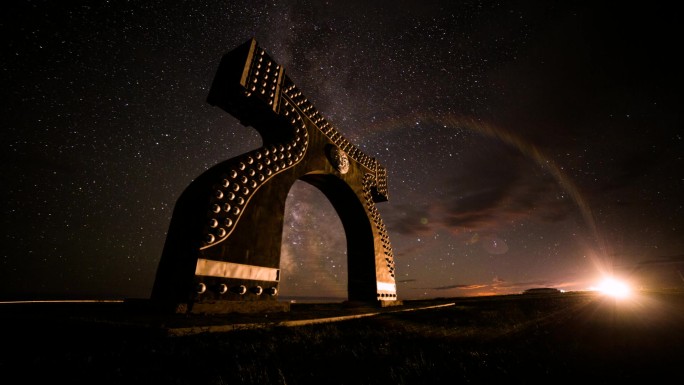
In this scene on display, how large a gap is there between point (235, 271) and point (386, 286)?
708cm

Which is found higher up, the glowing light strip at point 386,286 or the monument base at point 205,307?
the glowing light strip at point 386,286

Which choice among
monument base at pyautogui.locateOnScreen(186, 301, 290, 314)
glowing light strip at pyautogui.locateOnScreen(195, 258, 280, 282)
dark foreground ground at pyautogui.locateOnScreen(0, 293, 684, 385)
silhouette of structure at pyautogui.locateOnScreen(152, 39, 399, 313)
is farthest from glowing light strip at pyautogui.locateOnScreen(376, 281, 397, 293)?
dark foreground ground at pyautogui.locateOnScreen(0, 293, 684, 385)

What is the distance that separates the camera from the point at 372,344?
282 cm

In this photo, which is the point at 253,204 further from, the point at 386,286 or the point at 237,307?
the point at 386,286

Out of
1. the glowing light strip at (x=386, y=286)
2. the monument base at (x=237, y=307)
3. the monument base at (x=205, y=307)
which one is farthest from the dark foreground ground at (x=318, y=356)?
the glowing light strip at (x=386, y=286)

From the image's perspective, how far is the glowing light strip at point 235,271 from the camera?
5118 mm

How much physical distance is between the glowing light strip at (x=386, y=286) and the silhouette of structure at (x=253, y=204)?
39mm

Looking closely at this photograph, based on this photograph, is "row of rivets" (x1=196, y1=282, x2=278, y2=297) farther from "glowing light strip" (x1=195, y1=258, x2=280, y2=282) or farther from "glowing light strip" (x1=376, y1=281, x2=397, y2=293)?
"glowing light strip" (x1=376, y1=281, x2=397, y2=293)

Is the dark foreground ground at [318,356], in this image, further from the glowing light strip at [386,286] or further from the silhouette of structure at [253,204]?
the glowing light strip at [386,286]

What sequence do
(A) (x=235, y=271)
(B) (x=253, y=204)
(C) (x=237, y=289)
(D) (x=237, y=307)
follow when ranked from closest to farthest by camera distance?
(D) (x=237, y=307) → (C) (x=237, y=289) → (A) (x=235, y=271) → (B) (x=253, y=204)

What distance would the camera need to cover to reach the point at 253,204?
21.4 feet

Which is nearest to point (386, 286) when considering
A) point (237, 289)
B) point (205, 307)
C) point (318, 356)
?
point (237, 289)

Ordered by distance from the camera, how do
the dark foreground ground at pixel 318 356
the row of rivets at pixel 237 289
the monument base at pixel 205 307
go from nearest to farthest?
the dark foreground ground at pixel 318 356 < the monument base at pixel 205 307 < the row of rivets at pixel 237 289

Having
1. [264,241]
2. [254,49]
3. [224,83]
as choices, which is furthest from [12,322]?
[254,49]
